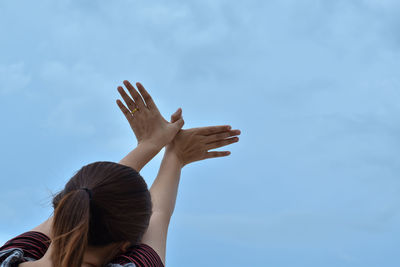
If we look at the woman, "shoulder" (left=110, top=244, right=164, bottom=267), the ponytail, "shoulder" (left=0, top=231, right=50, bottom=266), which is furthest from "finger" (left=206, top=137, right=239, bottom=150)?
the ponytail

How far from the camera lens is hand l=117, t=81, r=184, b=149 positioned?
2.83 m

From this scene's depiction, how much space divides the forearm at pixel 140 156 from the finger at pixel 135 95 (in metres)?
0.38

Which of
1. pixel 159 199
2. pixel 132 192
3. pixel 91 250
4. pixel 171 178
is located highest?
pixel 171 178

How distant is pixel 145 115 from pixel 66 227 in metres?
1.58

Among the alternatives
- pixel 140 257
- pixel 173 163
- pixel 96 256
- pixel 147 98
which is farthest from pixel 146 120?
pixel 96 256

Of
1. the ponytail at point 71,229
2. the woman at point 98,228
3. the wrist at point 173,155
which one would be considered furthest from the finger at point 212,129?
the ponytail at point 71,229

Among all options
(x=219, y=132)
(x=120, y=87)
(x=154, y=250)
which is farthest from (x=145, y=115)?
(x=154, y=250)

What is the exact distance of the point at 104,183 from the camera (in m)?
1.45

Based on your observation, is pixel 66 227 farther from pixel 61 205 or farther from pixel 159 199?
pixel 159 199

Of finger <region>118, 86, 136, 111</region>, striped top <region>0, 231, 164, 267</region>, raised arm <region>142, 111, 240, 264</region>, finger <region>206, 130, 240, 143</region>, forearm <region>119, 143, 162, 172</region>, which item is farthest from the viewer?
finger <region>206, 130, 240, 143</region>

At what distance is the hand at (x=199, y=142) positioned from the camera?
2.83 m

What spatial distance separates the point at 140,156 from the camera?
2.46m

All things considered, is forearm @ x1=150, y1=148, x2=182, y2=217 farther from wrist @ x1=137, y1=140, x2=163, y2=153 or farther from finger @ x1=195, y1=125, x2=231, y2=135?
finger @ x1=195, y1=125, x2=231, y2=135

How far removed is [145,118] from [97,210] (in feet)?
4.95
